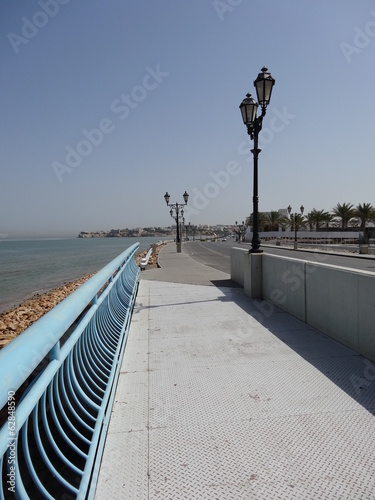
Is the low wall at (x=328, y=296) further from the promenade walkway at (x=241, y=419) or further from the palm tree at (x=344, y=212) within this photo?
the palm tree at (x=344, y=212)

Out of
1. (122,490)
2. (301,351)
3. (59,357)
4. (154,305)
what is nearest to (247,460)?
(122,490)

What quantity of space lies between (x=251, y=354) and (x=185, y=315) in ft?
7.11

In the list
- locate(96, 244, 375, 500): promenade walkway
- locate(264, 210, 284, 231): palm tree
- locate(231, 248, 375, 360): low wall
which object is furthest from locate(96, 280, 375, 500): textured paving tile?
locate(264, 210, 284, 231): palm tree

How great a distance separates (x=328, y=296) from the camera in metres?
4.77

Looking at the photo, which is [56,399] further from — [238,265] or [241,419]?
[238,265]

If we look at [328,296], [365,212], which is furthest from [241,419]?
[365,212]

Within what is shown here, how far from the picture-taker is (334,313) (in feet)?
15.2

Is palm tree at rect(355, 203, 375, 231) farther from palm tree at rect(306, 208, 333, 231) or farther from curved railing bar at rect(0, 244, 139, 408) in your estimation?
curved railing bar at rect(0, 244, 139, 408)

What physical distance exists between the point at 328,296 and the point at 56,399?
3946 millimetres

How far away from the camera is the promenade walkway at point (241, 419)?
7.11ft

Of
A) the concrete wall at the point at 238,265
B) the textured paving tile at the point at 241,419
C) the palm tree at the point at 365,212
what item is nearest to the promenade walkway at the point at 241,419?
the textured paving tile at the point at 241,419

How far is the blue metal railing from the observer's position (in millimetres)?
1244

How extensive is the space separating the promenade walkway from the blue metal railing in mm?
248

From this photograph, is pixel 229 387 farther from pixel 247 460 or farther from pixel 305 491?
pixel 305 491
